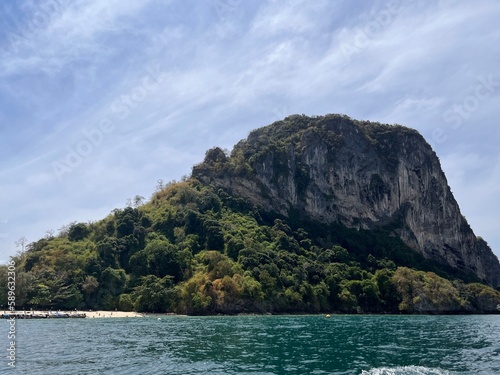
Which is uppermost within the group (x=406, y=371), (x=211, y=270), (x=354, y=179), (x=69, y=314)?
(x=354, y=179)

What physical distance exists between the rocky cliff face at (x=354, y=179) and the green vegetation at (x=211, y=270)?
15.4 m

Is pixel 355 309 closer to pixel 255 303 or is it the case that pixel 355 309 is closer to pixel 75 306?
pixel 255 303

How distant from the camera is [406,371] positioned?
26.9m

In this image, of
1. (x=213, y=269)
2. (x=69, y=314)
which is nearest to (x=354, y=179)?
(x=213, y=269)

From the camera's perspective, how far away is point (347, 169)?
6914 inches

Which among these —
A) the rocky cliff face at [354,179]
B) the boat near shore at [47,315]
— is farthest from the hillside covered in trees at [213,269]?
the rocky cliff face at [354,179]

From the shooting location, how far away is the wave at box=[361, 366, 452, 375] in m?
26.6

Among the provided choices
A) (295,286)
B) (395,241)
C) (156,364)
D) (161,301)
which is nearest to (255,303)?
(295,286)

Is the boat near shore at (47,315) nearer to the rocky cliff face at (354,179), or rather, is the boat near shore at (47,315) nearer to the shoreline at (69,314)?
the shoreline at (69,314)

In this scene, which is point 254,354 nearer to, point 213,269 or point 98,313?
point 98,313

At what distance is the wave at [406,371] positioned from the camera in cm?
2662

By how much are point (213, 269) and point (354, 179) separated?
3518 inches

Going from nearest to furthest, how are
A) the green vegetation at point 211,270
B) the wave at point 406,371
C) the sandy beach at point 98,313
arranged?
the wave at point 406,371 → the sandy beach at point 98,313 → the green vegetation at point 211,270

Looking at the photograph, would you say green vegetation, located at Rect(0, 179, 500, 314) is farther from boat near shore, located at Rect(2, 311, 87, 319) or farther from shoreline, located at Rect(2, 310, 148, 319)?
boat near shore, located at Rect(2, 311, 87, 319)
